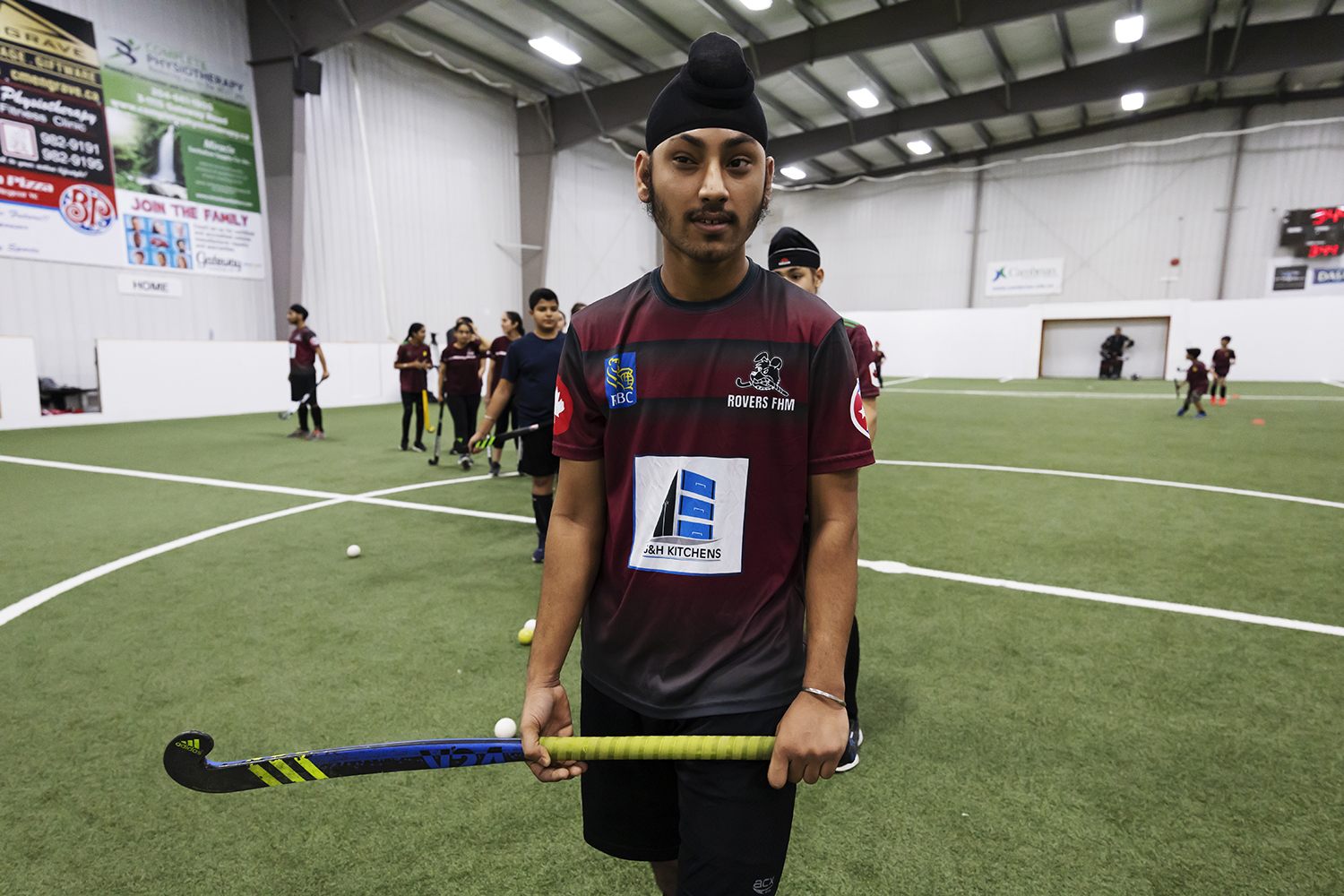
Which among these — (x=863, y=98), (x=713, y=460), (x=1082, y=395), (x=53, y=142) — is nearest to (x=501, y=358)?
(x=713, y=460)

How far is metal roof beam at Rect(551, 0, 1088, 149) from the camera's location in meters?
16.4

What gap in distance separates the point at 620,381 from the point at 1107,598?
4.46 m

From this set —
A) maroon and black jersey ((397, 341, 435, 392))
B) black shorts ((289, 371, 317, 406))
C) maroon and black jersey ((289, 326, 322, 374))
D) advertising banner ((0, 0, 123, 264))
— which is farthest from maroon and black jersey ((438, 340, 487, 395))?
advertising banner ((0, 0, 123, 264))

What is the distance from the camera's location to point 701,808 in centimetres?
140

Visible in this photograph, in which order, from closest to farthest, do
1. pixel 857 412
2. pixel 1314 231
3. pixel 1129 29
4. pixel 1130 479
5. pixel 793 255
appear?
pixel 857 412, pixel 793 255, pixel 1130 479, pixel 1129 29, pixel 1314 231

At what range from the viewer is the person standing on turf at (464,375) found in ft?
31.6

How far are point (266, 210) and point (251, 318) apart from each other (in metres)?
2.64

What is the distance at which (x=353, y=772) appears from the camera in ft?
4.90

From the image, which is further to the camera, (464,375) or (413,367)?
(413,367)

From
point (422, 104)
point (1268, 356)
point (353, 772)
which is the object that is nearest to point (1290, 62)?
point (1268, 356)

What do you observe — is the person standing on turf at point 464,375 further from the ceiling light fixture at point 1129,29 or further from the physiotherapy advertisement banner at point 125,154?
the ceiling light fixture at point 1129,29

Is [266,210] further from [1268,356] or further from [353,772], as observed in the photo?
[1268,356]

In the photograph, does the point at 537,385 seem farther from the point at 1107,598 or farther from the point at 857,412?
the point at 857,412

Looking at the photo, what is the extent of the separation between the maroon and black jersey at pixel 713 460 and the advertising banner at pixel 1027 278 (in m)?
31.6
